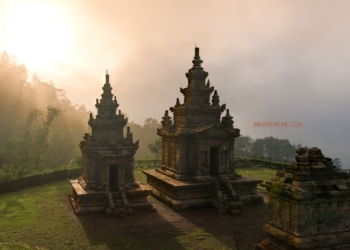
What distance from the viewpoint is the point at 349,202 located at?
11008 mm

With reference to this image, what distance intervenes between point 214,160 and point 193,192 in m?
2.80

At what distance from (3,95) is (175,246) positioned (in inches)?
1731

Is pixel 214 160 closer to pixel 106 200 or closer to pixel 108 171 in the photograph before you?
pixel 108 171

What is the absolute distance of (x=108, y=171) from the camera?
748 inches

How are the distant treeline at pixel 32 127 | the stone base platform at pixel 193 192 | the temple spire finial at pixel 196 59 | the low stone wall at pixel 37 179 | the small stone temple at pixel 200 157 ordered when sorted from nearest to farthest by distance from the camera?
the stone base platform at pixel 193 192
the small stone temple at pixel 200 157
the temple spire finial at pixel 196 59
the low stone wall at pixel 37 179
the distant treeline at pixel 32 127

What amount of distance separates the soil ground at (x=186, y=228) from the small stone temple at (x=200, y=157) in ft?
3.26

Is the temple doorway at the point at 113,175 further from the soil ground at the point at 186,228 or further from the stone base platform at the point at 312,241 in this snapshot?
the stone base platform at the point at 312,241

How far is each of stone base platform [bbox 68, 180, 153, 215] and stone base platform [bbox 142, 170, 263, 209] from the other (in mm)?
1556

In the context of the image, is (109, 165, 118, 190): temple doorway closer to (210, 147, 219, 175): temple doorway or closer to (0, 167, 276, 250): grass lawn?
(0, 167, 276, 250): grass lawn

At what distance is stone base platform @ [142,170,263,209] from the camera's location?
1916 cm

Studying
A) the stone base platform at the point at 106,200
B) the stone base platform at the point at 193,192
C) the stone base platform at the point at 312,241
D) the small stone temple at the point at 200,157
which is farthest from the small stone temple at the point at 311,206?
the stone base platform at the point at 106,200

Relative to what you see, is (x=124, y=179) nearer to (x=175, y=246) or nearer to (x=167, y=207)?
(x=167, y=207)

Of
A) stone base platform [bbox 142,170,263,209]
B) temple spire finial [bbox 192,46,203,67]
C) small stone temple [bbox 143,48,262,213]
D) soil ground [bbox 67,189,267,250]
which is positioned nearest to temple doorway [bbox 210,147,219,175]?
small stone temple [bbox 143,48,262,213]

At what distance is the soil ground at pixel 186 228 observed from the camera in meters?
13.5
